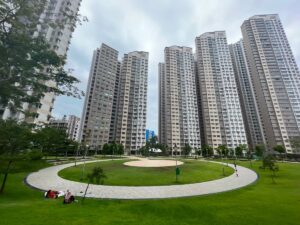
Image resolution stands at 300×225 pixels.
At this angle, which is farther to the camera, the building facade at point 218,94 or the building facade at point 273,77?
the building facade at point 218,94

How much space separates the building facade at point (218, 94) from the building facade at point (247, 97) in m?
13.6

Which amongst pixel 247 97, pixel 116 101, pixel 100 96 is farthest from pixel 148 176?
pixel 247 97

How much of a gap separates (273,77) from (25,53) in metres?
152

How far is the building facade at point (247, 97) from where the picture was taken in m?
130

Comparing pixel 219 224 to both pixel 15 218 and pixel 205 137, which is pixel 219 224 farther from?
pixel 205 137

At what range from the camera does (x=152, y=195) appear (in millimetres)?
16719

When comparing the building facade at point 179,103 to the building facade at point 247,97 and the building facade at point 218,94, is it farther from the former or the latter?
the building facade at point 247,97

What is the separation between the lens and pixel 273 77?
398 feet

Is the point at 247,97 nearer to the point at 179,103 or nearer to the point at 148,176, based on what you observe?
the point at 179,103

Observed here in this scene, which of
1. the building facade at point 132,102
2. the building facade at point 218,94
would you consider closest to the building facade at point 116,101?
the building facade at point 132,102

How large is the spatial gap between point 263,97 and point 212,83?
39.3 m

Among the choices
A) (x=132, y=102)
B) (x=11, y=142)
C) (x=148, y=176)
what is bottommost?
(x=148, y=176)

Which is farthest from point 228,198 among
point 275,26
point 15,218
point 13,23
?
point 275,26

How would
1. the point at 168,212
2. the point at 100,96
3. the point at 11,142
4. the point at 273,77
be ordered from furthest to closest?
the point at 100,96 → the point at 273,77 → the point at 11,142 → the point at 168,212
